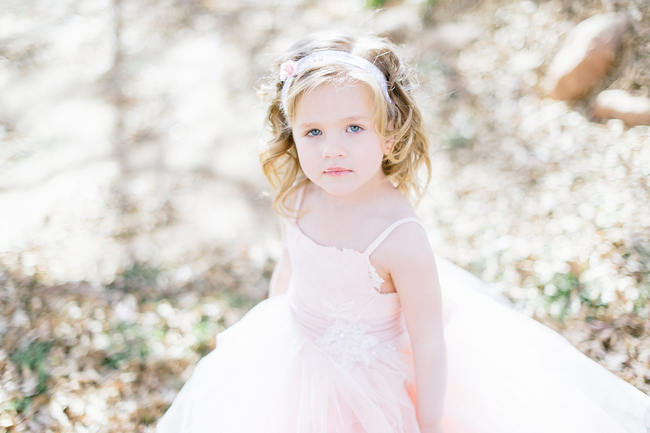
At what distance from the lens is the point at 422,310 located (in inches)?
66.1

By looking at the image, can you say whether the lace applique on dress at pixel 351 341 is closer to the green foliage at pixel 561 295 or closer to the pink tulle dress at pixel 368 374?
the pink tulle dress at pixel 368 374

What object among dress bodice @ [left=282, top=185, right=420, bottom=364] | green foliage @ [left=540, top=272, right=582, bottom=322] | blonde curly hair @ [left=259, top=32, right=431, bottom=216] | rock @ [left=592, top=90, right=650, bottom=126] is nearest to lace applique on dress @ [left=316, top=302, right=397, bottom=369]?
dress bodice @ [left=282, top=185, right=420, bottom=364]

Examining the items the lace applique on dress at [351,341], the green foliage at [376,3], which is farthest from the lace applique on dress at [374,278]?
the green foliage at [376,3]

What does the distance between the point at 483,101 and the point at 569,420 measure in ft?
10.5

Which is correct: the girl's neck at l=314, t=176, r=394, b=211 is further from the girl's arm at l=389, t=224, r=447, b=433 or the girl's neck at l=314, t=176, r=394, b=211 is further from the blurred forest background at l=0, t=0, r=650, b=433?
the blurred forest background at l=0, t=0, r=650, b=433

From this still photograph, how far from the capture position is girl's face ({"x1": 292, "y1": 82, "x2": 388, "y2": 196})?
1.60 m

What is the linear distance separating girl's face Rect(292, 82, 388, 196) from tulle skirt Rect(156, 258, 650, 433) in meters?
0.65

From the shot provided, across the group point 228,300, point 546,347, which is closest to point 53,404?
point 228,300

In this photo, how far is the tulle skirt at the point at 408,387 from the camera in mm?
1772

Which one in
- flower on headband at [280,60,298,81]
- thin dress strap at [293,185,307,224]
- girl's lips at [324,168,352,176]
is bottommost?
thin dress strap at [293,185,307,224]

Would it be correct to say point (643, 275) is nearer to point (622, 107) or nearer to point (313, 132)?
point (622, 107)

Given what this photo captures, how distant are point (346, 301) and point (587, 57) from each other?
10.8 ft

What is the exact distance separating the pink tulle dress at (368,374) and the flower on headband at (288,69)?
21.6 inches

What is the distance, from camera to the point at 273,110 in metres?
1.96
